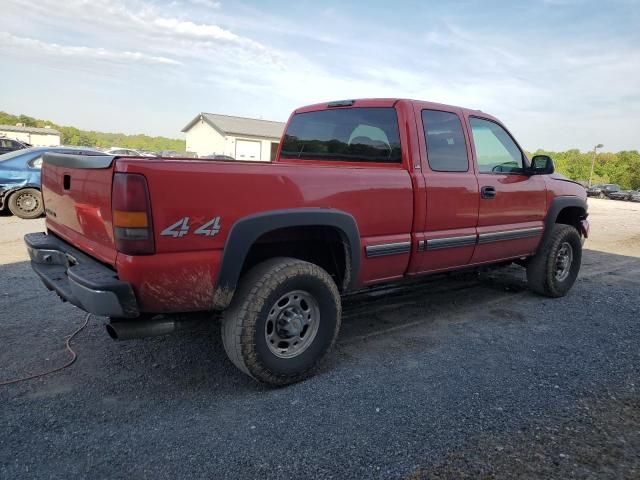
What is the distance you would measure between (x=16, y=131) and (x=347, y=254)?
237ft

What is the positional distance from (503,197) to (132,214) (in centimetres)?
337

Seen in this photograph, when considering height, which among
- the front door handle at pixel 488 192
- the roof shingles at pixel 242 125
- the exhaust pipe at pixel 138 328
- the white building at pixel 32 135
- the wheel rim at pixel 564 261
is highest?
the roof shingles at pixel 242 125

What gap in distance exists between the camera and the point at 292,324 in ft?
9.84

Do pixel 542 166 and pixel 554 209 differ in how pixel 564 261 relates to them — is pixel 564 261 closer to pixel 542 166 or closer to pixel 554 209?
pixel 554 209

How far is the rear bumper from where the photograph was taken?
2355 mm

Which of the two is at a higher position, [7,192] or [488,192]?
[488,192]

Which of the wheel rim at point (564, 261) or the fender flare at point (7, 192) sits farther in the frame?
the fender flare at point (7, 192)

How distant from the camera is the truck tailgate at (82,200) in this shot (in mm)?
2512

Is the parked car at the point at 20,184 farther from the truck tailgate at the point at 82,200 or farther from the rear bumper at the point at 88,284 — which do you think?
the rear bumper at the point at 88,284

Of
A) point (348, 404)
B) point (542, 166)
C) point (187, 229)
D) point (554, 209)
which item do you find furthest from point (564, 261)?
point (187, 229)

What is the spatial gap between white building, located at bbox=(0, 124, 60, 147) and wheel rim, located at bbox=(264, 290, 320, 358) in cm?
6505

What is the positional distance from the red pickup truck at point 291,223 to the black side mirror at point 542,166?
0.02m

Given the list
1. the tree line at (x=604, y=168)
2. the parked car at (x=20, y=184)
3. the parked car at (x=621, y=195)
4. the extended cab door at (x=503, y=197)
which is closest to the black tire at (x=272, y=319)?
the extended cab door at (x=503, y=197)

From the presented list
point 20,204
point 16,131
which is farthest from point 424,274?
point 16,131
